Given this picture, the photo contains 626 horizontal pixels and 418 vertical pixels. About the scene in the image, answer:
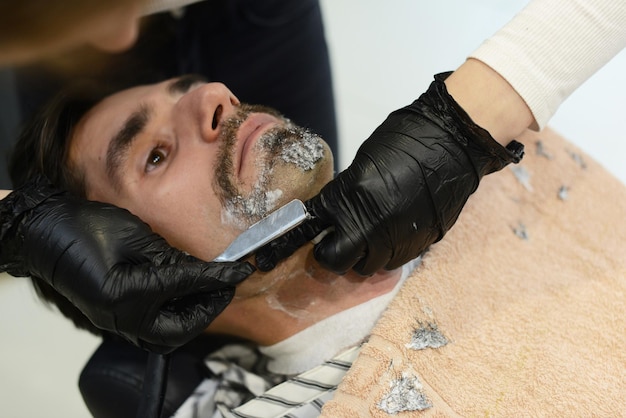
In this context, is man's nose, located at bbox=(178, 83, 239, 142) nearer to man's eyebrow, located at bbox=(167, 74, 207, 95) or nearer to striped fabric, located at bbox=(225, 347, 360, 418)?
man's eyebrow, located at bbox=(167, 74, 207, 95)

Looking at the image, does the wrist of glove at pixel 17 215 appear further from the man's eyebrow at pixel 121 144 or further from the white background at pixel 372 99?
the white background at pixel 372 99

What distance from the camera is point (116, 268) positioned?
1013 millimetres

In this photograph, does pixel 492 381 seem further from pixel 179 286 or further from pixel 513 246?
pixel 179 286

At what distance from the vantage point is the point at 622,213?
4.67ft

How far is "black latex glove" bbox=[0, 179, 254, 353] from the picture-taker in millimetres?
1009

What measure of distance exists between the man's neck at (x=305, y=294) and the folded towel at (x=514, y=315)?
71mm

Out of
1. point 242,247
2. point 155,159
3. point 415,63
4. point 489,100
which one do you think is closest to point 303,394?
point 242,247

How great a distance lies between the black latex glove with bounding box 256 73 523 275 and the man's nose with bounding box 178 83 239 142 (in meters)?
0.28

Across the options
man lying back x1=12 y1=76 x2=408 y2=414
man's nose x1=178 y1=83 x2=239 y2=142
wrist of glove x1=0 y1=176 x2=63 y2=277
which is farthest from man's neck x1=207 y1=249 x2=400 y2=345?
wrist of glove x1=0 y1=176 x2=63 y2=277

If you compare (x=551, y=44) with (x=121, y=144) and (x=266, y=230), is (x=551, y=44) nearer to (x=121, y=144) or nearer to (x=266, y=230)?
(x=266, y=230)

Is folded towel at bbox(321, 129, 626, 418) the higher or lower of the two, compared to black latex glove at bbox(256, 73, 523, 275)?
lower

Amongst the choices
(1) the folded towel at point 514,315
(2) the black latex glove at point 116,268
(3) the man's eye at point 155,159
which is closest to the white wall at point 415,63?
(1) the folded towel at point 514,315

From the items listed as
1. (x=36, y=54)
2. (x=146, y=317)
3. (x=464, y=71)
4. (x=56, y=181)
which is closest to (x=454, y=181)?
(x=464, y=71)

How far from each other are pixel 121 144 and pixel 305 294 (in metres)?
0.51
